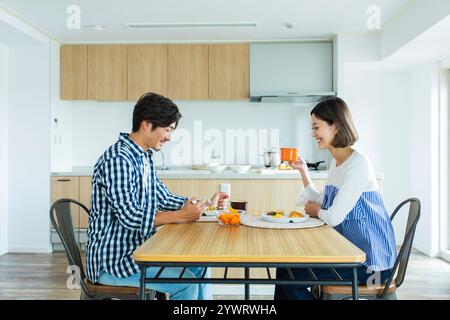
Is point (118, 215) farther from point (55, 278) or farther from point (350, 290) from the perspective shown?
point (55, 278)

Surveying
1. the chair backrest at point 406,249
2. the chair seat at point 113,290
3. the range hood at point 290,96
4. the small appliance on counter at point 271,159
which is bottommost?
the chair seat at point 113,290

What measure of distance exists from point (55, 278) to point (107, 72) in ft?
7.68

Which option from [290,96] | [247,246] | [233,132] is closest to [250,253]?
[247,246]

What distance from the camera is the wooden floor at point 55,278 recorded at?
3660mm

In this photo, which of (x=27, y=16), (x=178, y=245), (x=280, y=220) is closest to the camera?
(x=178, y=245)

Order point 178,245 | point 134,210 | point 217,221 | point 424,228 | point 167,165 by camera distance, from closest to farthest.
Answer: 1. point 178,245
2. point 134,210
3. point 217,221
4. point 424,228
5. point 167,165

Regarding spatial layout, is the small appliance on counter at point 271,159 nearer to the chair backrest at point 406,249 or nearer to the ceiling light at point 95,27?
the ceiling light at point 95,27

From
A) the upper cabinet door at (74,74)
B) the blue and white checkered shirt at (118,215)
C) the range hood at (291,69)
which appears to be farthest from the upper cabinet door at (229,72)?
the blue and white checkered shirt at (118,215)

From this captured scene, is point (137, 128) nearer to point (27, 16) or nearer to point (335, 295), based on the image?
point (335, 295)

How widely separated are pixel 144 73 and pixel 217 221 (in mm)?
3560

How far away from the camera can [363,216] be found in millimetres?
2094

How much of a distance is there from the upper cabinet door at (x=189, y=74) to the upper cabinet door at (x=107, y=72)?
52cm

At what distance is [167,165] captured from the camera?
5676mm

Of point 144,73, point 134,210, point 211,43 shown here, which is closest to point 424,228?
point 211,43
